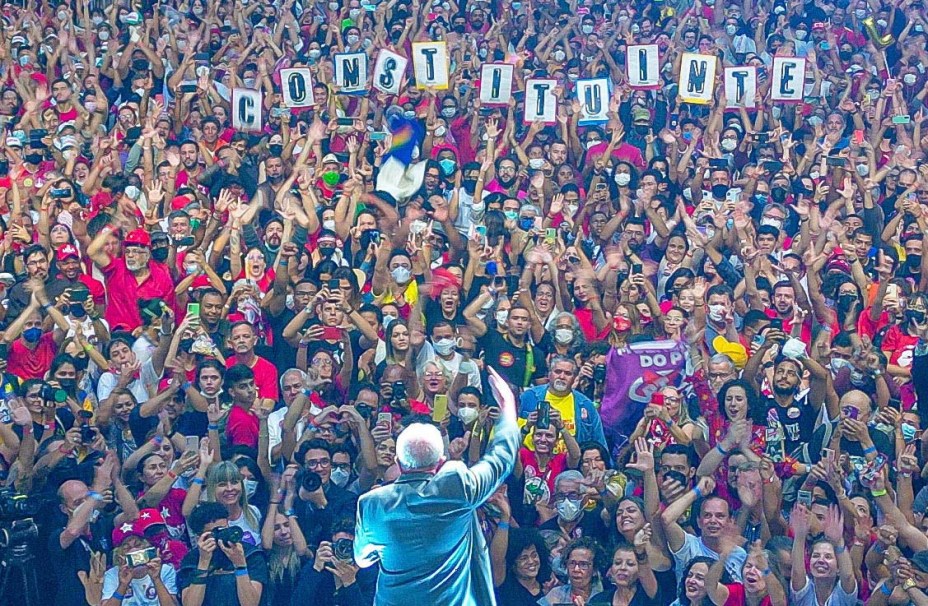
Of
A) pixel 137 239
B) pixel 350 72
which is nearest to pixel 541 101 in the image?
pixel 350 72

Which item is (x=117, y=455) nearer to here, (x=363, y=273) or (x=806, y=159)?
(x=363, y=273)

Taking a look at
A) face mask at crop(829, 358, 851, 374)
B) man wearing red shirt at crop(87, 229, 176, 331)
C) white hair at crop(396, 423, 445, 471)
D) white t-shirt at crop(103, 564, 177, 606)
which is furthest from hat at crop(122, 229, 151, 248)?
face mask at crop(829, 358, 851, 374)

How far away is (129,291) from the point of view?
953 cm

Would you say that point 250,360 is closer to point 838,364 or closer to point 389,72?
point 838,364

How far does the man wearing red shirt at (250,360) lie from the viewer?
8.49 meters

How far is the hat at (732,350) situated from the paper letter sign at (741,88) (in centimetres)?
463

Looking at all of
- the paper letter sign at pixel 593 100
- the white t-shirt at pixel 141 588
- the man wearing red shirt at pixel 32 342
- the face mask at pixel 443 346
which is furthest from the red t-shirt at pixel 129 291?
the paper letter sign at pixel 593 100

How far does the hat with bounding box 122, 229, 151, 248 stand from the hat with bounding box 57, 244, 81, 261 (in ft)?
1.13

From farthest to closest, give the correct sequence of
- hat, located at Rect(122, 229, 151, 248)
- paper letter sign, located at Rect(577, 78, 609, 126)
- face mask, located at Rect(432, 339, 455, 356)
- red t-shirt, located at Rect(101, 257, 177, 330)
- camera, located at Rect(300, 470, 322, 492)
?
1. paper letter sign, located at Rect(577, 78, 609, 126)
2. hat, located at Rect(122, 229, 151, 248)
3. red t-shirt, located at Rect(101, 257, 177, 330)
4. face mask, located at Rect(432, 339, 455, 356)
5. camera, located at Rect(300, 470, 322, 492)

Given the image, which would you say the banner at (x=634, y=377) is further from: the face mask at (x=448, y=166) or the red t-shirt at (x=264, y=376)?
the face mask at (x=448, y=166)

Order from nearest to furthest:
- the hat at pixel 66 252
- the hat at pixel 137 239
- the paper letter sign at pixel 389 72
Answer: the hat at pixel 66 252 → the hat at pixel 137 239 → the paper letter sign at pixel 389 72

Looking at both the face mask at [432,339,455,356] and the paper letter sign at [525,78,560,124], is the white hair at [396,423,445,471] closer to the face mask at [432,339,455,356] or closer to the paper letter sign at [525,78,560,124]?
the face mask at [432,339,455,356]

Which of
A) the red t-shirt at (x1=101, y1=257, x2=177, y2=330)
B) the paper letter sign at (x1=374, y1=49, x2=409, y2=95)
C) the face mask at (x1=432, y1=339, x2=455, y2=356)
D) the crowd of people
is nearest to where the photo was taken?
the crowd of people

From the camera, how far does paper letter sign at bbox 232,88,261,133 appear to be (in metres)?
12.6
